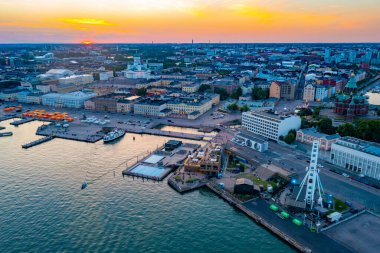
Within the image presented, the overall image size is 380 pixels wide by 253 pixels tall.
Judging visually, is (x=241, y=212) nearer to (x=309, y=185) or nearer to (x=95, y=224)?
(x=309, y=185)

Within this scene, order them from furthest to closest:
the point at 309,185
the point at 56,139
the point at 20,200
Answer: the point at 56,139 → the point at 20,200 → the point at 309,185

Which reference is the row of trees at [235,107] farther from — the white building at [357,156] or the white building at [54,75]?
the white building at [54,75]

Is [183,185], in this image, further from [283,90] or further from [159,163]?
[283,90]

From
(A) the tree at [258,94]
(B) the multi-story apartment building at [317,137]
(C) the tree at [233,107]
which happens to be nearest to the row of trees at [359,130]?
(B) the multi-story apartment building at [317,137]

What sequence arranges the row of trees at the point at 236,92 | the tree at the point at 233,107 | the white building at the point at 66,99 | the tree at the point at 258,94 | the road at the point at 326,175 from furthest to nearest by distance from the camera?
the row of trees at the point at 236,92, the tree at the point at 258,94, the white building at the point at 66,99, the tree at the point at 233,107, the road at the point at 326,175

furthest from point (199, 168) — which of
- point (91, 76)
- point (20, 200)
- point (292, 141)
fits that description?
point (91, 76)

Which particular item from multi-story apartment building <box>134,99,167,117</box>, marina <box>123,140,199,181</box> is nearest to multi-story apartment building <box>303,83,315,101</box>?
multi-story apartment building <box>134,99,167,117</box>

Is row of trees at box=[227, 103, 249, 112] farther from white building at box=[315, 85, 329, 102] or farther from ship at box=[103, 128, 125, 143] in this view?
ship at box=[103, 128, 125, 143]
